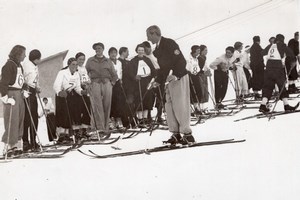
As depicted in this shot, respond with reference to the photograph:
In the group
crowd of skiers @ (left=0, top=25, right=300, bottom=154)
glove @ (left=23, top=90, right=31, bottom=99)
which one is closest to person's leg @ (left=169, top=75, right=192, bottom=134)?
crowd of skiers @ (left=0, top=25, right=300, bottom=154)

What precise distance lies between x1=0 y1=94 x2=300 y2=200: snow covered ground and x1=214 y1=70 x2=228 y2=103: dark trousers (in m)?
0.17

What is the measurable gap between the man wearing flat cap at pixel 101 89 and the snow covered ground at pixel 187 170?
285mm

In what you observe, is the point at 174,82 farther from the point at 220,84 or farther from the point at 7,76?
the point at 7,76

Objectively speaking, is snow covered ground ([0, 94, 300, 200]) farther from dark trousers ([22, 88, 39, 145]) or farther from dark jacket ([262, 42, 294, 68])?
dark jacket ([262, 42, 294, 68])

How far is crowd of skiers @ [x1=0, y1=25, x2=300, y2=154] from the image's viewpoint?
→ 3.13 m

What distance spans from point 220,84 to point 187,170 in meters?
0.65

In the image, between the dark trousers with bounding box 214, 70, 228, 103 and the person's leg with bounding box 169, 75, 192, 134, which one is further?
the dark trousers with bounding box 214, 70, 228, 103

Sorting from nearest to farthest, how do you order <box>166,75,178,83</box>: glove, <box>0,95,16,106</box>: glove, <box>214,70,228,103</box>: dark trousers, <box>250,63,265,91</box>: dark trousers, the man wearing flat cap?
<box>0,95,16,106</box>: glove → <box>166,75,178,83</box>: glove → the man wearing flat cap → <box>214,70,228,103</box>: dark trousers → <box>250,63,265,91</box>: dark trousers

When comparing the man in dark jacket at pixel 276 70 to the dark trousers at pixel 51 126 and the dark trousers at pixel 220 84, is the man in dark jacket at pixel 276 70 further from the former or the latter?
the dark trousers at pixel 51 126

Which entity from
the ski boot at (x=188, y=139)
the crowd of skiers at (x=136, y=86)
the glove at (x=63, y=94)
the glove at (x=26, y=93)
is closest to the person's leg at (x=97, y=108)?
the crowd of skiers at (x=136, y=86)

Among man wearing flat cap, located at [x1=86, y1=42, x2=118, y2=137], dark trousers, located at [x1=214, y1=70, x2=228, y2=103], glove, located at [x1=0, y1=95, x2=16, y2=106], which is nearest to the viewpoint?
glove, located at [x1=0, y1=95, x2=16, y2=106]

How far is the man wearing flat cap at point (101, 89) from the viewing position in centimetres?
330

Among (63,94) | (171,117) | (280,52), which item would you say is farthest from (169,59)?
(280,52)

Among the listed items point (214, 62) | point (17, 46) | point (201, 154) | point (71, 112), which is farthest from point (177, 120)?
point (17, 46)
